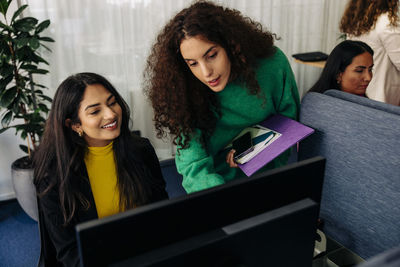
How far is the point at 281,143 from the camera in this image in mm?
1045

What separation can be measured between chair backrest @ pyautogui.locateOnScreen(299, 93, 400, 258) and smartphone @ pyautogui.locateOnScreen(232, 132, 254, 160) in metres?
0.18

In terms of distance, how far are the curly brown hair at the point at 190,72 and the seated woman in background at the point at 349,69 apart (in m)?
0.94

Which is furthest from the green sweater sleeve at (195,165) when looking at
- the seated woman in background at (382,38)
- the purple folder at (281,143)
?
the seated woman in background at (382,38)

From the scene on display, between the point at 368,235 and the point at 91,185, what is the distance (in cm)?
94

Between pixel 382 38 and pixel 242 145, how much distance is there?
69.5 inches

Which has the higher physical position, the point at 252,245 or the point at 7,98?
the point at 252,245

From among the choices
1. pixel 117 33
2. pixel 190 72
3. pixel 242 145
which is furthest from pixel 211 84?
pixel 117 33

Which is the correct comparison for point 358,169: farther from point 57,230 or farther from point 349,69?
point 349,69

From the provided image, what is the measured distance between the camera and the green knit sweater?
1206 millimetres

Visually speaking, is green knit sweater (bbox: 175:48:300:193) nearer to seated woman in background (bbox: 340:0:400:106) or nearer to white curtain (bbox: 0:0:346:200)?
seated woman in background (bbox: 340:0:400:106)

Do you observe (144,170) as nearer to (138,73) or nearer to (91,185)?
(91,185)

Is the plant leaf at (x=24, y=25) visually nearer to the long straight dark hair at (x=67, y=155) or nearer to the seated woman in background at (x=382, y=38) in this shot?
the long straight dark hair at (x=67, y=155)

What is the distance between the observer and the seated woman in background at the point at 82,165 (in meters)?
1.24

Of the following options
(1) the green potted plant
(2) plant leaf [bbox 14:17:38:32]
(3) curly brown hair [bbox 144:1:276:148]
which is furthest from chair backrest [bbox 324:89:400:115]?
(2) plant leaf [bbox 14:17:38:32]
